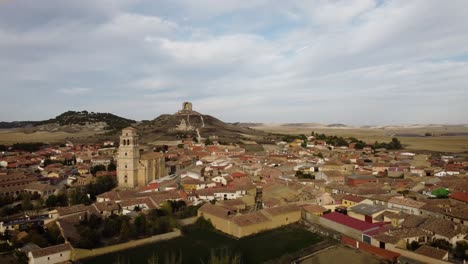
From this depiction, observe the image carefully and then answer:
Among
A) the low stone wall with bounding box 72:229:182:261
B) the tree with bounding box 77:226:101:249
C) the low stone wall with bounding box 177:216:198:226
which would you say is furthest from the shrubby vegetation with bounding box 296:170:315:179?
the tree with bounding box 77:226:101:249

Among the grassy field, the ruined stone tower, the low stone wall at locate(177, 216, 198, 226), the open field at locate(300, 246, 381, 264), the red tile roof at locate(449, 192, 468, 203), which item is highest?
the ruined stone tower

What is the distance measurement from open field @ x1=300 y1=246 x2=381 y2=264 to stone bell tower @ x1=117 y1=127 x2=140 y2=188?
21138 mm

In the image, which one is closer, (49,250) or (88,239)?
(49,250)

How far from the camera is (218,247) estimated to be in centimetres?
2002

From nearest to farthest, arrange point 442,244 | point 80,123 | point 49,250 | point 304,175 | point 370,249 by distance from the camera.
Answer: point 49,250 < point 442,244 < point 370,249 < point 304,175 < point 80,123

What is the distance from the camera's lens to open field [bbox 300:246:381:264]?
701 inches

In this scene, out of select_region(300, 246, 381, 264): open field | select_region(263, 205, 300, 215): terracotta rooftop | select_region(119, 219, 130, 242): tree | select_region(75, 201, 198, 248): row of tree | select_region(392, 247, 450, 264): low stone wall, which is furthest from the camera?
select_region(263, 205, 300, 215): terracotta rooftop

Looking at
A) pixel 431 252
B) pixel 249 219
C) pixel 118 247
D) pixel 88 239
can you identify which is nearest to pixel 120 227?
pixel 118 247

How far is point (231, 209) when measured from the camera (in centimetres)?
2544

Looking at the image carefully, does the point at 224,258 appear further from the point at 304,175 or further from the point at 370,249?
the point at 304,175

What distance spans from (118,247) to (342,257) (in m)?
11.9

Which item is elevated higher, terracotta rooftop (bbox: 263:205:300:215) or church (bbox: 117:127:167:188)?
church (bbox: 117:127:167:188)

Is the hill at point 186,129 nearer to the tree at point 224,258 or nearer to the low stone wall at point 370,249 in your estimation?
the low stone wall at point 370,249

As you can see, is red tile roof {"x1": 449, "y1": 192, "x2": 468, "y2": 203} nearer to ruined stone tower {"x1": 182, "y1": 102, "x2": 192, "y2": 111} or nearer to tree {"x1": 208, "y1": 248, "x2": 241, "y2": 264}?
tree {"x1": 208, "y1": 248, "x2": 241, "y2": 264}
